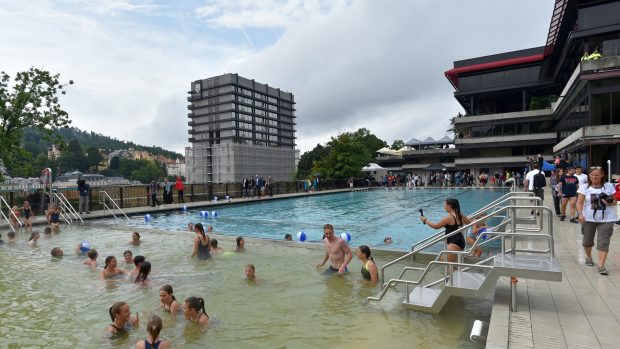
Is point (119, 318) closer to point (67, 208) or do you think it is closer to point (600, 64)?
point (67, 208)

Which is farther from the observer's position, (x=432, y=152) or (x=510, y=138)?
(x=432, y=152)

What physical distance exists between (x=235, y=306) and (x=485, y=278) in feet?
14.5

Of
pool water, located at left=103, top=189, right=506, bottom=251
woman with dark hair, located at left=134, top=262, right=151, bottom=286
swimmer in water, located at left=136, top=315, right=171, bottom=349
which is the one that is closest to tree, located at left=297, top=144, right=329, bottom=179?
pool water, located at left=103, top=189, right=506, bottom=251

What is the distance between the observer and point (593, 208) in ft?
21.8

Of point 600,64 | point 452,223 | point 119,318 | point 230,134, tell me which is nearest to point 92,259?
point 119,318

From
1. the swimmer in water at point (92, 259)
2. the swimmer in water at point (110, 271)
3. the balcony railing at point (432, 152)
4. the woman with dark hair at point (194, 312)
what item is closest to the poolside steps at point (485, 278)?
the woman with dark hair at point (194, 312)

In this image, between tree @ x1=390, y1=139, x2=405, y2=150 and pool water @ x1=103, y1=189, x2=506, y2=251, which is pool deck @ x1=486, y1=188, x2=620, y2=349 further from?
tree @ x1=390, y1=139, x2=405, y2=150

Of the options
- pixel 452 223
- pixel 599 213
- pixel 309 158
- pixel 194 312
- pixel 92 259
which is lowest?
pixel 194 312

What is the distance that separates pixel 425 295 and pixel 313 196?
3129 cm

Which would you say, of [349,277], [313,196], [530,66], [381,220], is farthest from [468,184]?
[349,277]

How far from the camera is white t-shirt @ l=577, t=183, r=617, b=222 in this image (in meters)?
6.54

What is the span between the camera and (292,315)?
659 centimetres

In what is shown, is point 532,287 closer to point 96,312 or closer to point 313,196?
point 96,312

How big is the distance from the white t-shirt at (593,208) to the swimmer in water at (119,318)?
317 inches
